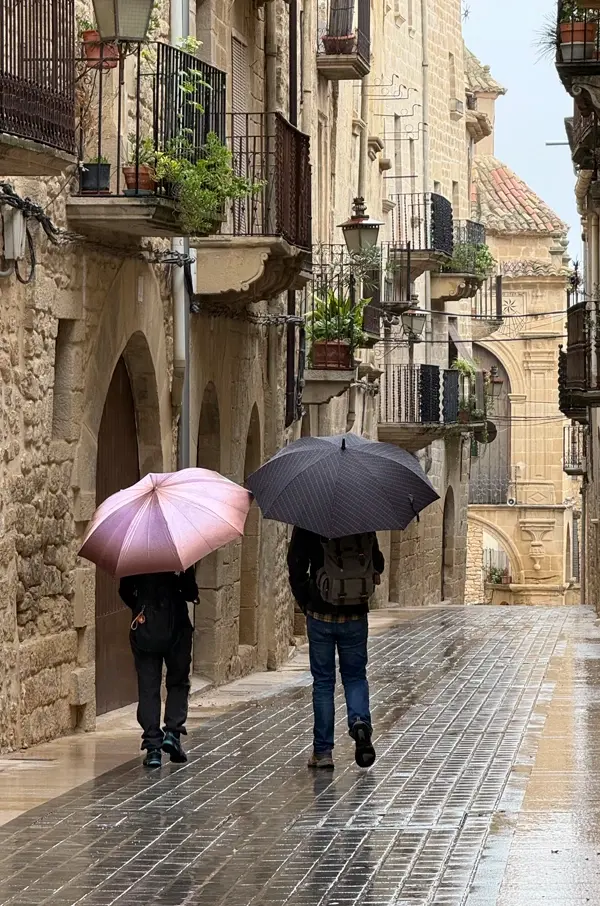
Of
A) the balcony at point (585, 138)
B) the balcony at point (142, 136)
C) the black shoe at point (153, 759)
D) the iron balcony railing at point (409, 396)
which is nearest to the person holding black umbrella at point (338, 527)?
the black shoe at point (153, 759)

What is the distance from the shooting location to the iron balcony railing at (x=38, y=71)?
33.6 ft

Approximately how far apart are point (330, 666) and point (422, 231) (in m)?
25.3

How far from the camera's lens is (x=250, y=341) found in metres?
19.2

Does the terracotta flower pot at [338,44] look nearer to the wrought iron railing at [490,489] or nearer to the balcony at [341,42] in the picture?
the balcony at [341,42]

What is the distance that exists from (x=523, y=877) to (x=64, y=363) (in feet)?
20.6

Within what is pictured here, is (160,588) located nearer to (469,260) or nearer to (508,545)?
(469,260)

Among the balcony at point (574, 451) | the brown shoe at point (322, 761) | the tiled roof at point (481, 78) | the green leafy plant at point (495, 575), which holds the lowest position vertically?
the green leafy plant at point (495, 575)

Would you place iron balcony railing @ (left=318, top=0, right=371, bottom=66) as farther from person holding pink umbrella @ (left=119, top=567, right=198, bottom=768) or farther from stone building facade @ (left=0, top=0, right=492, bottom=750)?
person holding pink umbrella @ (left=119, top=567, right=198, bottom=768)

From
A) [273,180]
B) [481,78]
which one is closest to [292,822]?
[273,180]

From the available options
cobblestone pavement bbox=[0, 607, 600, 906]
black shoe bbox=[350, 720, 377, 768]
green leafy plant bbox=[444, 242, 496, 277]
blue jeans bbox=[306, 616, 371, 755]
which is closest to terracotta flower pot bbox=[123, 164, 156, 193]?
blue jeans bbox=[306, 616, 371, 755]

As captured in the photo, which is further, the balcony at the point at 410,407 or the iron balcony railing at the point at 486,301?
the iron balcony railing at the point at 486,301

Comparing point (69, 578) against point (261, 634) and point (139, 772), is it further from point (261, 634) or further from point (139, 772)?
point (261, 634)

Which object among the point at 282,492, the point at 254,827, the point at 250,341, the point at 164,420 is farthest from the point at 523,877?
the point at 250,341

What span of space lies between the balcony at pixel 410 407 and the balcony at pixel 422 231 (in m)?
1.78
